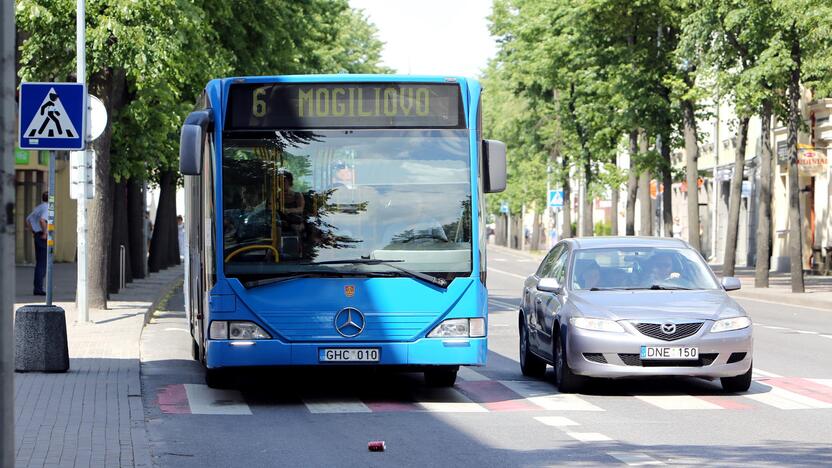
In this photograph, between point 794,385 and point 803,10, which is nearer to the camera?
point 794,385

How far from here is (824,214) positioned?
5028 cm

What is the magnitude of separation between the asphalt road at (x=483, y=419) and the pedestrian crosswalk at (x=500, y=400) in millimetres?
17

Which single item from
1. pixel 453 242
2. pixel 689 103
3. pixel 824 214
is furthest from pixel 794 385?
pixel 824 214

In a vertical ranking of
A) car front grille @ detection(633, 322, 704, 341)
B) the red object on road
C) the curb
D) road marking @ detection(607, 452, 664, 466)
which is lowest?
the curb

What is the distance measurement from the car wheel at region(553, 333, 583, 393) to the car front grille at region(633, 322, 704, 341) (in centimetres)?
77

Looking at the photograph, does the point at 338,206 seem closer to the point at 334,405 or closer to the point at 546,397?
the point at 334,405

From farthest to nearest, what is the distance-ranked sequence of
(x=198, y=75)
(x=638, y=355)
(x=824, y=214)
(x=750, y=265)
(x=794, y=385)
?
1. (x=750, y=265)
2. (x=824, y=214)
3. (x=198, y=75)
4. (x=794, y=385)
5. (x=638, y=355)

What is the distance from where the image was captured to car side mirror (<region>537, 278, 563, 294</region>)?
1500 cm

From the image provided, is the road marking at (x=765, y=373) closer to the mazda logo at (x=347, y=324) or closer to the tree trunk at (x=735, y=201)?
the mazda logo at (x=347, y=324)

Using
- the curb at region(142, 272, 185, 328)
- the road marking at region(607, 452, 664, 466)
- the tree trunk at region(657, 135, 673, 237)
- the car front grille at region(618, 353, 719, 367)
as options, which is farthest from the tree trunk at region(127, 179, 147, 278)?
the road marking at region(607, 452, 664, 466)

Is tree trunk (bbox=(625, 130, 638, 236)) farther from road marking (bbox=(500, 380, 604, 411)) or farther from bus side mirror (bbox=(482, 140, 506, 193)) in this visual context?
bus side mirror (bbox=(482, 140, 506, 193))

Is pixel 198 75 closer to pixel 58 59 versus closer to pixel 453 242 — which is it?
pixel 58 59

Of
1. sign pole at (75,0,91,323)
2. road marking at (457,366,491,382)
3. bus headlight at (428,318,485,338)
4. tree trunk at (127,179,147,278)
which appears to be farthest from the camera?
tree trunk at (127,179,147,278)

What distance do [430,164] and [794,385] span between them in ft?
15.1
